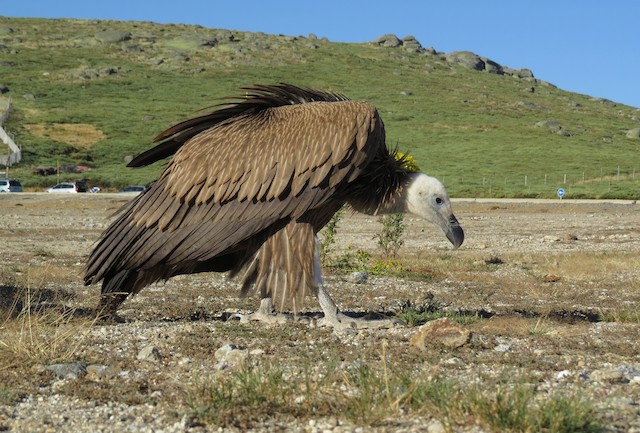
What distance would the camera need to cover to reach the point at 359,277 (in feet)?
48.1

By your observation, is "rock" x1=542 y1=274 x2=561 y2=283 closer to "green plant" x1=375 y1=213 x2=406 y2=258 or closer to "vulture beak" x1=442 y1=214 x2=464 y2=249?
"green plant" x1=375 y1=213 x2=406 y2=258

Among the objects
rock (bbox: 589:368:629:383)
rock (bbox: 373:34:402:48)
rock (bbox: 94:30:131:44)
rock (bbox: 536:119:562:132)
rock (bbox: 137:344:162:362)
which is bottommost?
rock (bbox: 137:344:162:362)

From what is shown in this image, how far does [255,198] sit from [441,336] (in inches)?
88.8

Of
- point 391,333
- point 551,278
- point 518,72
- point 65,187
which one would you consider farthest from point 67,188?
point 518,72

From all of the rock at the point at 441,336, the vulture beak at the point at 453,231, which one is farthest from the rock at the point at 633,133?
the rock at the point at 441,336

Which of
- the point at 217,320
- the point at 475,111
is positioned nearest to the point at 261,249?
the point at 217,320

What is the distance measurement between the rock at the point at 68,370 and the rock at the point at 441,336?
9.57ft

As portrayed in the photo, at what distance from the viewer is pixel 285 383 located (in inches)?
237

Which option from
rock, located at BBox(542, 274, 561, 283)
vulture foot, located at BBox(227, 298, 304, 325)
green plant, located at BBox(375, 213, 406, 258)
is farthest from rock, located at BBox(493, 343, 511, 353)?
green plant, located at BBox(375, 213, 406, 258)

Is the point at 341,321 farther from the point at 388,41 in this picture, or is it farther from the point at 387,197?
the point at 388,41

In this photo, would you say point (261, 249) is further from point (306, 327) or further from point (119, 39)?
point (119, 39)

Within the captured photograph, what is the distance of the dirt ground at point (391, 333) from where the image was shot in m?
5.73

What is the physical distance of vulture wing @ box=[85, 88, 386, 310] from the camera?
874 centimetres

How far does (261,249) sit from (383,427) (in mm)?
→ 3983
